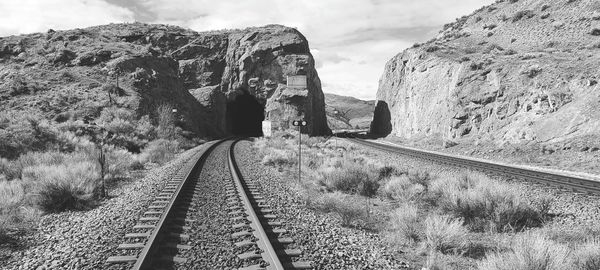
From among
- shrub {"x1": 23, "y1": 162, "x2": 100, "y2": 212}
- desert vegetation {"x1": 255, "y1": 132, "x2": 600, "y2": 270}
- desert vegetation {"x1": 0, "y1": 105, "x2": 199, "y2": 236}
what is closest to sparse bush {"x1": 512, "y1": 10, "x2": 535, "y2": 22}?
desert vegetation {"x1": 0, "y1": 105, "x2": 199, "y2": 236}

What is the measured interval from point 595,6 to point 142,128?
43146 millimetres

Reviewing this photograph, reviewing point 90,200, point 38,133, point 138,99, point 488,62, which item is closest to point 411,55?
point 488,62

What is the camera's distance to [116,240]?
638cm

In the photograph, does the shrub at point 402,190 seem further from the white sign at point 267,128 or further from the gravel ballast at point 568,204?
the white sign at point 267,128

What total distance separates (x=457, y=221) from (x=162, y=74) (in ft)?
134

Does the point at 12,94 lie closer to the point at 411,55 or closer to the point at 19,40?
the point at 19,40

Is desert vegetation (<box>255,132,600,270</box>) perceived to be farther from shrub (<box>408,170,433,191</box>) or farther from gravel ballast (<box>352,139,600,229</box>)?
gravel ballast (<box>352,139,600,229</box>)

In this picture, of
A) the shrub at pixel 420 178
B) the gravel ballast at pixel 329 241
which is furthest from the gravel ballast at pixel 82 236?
the shrub at pixel 420 178

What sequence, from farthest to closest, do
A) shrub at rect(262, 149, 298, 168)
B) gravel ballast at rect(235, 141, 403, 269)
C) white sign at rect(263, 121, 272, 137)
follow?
white sign at rect(263, 121, 272, 137) < shrub at rect(262, 149, 298, 168) < gravel ballast at rect(235, 141, 403, 269)

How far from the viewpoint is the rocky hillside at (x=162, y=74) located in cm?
3213

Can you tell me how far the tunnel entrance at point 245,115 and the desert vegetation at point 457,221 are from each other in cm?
4504

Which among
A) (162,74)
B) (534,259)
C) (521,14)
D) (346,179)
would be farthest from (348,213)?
(521,14)

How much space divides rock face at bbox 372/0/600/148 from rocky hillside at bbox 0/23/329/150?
14062mm

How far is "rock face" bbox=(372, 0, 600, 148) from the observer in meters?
→ 21.9
